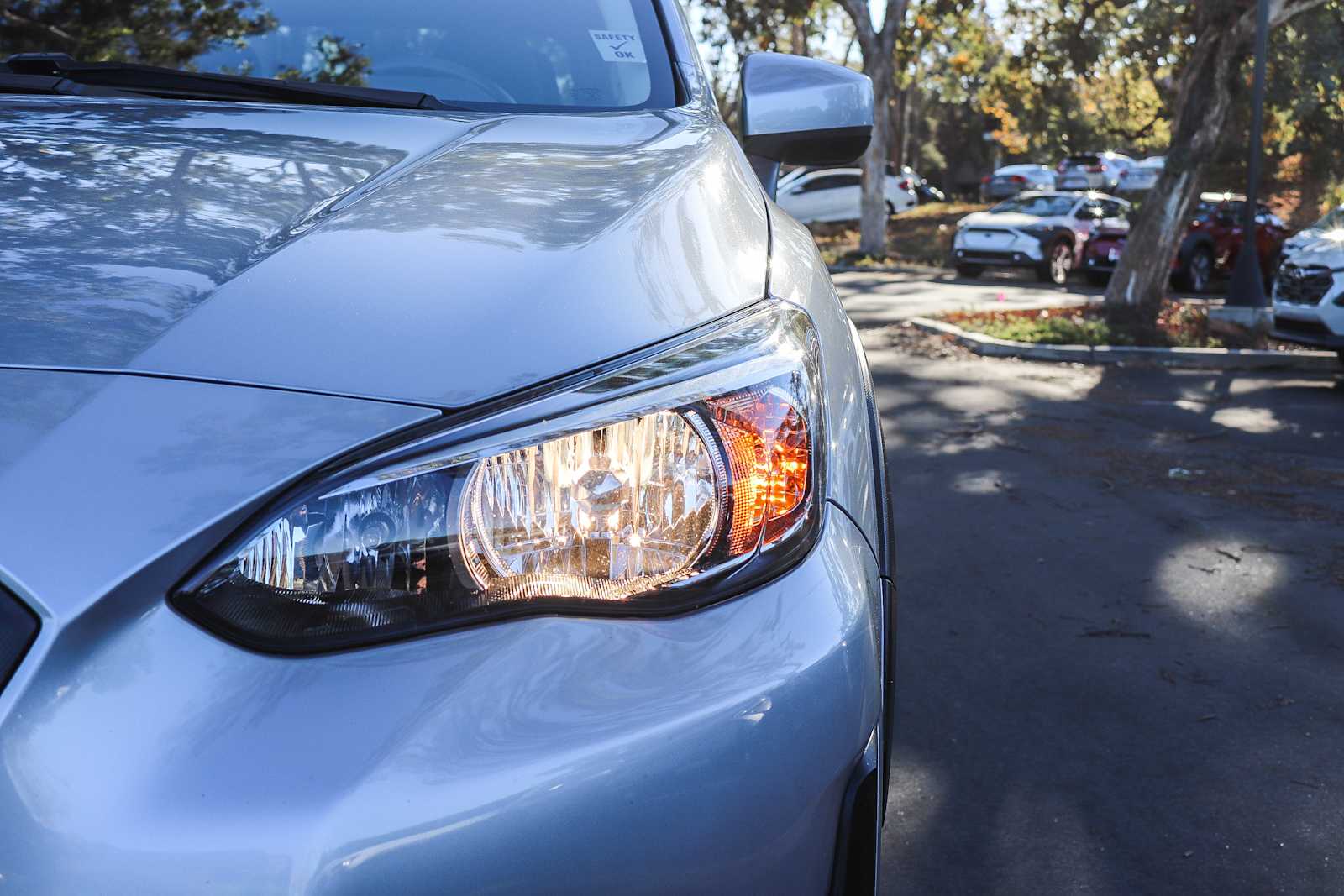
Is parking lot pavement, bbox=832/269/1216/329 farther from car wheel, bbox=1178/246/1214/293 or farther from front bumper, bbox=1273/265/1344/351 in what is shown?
front bumper, bbox=1273/265/1344/351

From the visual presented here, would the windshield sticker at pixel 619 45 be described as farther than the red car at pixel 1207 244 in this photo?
No

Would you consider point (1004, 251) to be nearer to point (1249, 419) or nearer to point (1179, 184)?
point (1179, 184)

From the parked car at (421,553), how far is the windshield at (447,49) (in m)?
0.93

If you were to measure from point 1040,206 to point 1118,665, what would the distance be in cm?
1830

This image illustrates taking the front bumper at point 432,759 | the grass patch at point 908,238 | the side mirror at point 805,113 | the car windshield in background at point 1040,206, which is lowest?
the grass patch at point 908,238

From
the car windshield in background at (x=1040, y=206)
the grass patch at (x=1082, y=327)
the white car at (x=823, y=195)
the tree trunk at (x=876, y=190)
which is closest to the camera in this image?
→ the grass patch at (x=1082, y=327)

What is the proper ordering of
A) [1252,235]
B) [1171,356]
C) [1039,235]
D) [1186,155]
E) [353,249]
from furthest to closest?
[1039,235], [1186,155], [1252,235], [1171,356], [353,249]

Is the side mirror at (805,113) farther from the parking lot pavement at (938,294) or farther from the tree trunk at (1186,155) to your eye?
the tree trunk at (1186,155)

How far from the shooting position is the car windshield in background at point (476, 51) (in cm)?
245

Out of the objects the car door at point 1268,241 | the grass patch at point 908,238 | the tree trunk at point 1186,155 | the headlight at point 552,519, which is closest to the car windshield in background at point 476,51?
the headlight at point 552,519

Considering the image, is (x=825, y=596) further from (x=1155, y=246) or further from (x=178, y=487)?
(x=1155, y=246)

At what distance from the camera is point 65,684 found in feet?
3.34

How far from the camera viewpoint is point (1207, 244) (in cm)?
1867

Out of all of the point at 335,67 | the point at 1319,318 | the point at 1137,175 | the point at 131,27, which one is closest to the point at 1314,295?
the point at 1319,318
